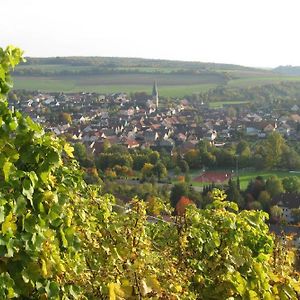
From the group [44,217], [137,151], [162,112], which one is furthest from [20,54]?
[162,112]

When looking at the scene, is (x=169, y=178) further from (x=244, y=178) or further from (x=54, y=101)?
(x=54, y=101)

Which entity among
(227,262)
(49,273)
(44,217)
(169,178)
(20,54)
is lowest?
(169,178)

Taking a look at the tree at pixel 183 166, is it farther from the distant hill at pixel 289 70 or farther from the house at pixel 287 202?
the distant hill at pixel 289 70

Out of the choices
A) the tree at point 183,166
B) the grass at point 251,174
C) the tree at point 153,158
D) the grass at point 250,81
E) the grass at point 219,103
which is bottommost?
the grass at point 251,174

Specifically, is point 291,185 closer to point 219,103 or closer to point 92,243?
point 92,243

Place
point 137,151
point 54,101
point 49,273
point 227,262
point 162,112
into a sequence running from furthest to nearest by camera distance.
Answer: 1. point 54,101
2. point 162,112
3. point 137,151
4. point 227,262
5. point 49,273

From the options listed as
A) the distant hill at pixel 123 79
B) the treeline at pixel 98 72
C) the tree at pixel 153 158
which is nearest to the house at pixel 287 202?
the tree at pixel 153 158

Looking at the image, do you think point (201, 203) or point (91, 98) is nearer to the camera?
point (201, 203)

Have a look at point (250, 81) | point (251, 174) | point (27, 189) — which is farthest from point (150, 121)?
point (27, 189)
